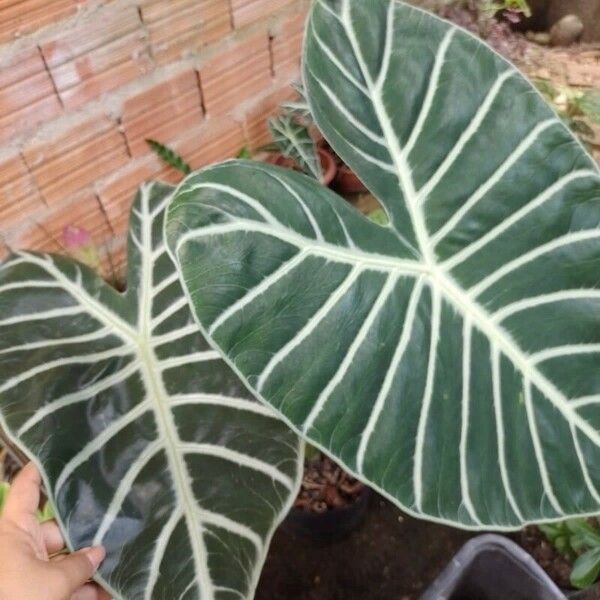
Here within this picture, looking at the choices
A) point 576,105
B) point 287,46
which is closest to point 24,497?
point 287,46

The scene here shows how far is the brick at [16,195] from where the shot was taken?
4.41 ft

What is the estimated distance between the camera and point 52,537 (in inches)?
37.2

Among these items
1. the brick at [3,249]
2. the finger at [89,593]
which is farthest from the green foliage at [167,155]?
the finger at [89,593]

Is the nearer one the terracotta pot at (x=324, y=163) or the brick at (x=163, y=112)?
the brick at (x=163, y=112)

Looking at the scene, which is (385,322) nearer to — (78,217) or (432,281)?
(432,281)

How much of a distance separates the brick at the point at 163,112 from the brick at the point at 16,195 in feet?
0.81

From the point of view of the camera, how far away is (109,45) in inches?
53.1

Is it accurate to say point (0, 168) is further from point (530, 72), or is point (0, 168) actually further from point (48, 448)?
point (530, 72)

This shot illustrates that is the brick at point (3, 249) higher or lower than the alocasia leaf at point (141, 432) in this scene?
lower

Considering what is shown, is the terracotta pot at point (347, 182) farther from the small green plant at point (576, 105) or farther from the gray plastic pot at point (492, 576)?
the gray plastic pot at point (492, 576)

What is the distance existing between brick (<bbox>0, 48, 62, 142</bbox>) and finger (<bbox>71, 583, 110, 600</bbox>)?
2.79 feet

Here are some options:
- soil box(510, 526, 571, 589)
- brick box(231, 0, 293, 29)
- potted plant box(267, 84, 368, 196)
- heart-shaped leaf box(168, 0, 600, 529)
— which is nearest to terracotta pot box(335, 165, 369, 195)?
potted plant box(267, 84, 368, 196)

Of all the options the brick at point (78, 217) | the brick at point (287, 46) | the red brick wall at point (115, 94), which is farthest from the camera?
the brick at point (287, 46)

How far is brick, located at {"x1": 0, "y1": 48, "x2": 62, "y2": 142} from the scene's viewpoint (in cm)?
123
